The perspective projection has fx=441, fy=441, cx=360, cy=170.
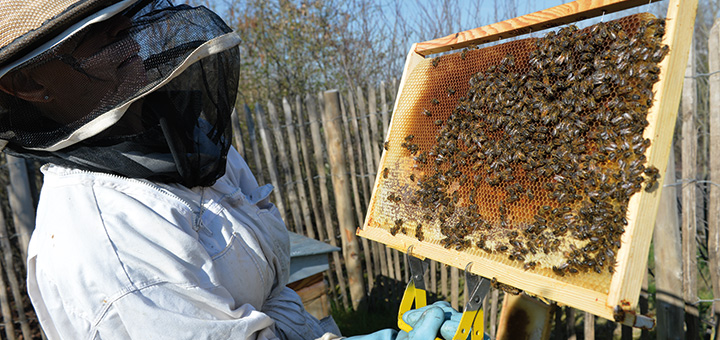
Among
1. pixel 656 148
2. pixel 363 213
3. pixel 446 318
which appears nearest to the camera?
pixel 656 148

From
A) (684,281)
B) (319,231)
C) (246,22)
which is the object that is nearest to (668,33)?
(684,281)

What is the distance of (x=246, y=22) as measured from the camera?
9.91 meters

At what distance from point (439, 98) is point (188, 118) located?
138cm

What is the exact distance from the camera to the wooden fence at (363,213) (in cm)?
373

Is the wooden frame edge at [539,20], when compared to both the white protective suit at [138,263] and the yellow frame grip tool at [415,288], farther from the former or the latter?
the white protective suit at [138,263]

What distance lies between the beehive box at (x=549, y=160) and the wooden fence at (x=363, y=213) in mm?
2266

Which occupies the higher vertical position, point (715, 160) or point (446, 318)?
point (715, 160)

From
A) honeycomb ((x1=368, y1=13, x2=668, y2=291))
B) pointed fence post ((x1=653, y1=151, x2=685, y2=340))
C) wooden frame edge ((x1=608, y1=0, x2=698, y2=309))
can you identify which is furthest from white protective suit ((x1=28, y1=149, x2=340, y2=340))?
pointed fence post ((x1=653, y1=151, x2=685, y2=340))

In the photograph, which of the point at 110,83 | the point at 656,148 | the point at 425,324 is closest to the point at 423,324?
the point at 425,324

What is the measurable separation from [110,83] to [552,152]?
6.33ft

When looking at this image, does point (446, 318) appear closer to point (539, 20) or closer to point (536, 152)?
point (536, 152)

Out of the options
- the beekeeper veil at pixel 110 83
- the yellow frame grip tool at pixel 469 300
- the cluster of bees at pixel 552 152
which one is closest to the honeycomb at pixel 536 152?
the cluster of bees at pixel 552 152

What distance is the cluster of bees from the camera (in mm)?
1694

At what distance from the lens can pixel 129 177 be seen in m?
1.94
